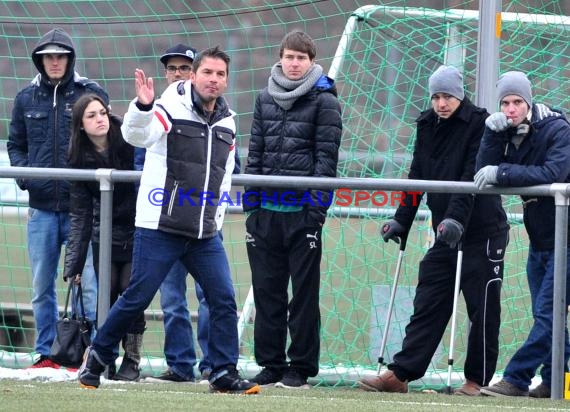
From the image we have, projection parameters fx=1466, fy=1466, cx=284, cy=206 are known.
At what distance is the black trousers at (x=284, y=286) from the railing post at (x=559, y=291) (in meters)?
1.31

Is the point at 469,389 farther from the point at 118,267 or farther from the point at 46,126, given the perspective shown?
the point at 46,126

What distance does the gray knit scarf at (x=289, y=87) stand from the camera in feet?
26.9

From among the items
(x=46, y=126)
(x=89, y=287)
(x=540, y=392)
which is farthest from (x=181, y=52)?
(x=540, y=392)

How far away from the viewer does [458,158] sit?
818 cm

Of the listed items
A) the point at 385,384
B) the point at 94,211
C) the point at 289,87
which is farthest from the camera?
the point at 94,211

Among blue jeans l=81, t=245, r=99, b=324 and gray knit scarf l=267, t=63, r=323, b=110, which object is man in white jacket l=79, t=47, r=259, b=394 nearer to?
gray knit scarf l=267, t=63, r=323, b=110

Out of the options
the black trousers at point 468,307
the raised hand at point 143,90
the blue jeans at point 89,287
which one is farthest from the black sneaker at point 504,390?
the raised hand at point 143,90

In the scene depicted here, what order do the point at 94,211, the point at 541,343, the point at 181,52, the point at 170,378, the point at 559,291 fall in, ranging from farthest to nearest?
the point at 181,52 < the point at 170,378 < the point at 94,211 < the point at 541,343 < the point at 559,291

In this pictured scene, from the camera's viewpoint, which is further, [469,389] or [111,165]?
[111,165]

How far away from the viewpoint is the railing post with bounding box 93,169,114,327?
26.6ft

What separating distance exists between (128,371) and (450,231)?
2.04m

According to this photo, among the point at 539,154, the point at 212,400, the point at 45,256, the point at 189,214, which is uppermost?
the point at 539,154

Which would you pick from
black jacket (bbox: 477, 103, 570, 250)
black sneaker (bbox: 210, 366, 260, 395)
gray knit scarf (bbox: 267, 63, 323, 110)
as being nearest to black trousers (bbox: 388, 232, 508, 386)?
black jacket (bbox: 477, 103, 570, 250)

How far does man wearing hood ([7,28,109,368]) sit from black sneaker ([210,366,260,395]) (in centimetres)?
139
